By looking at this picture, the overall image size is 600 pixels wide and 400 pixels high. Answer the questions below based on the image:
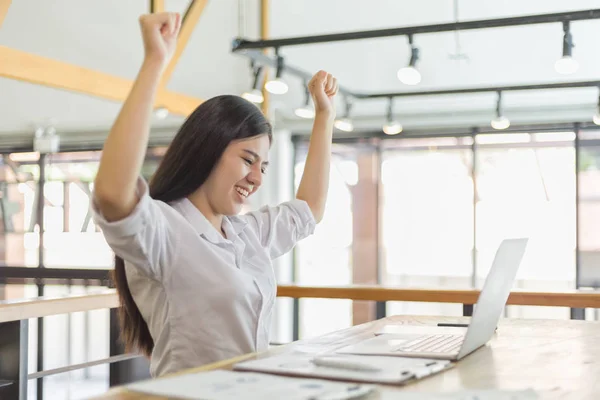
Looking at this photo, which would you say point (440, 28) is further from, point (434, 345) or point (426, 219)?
point (426, 219)

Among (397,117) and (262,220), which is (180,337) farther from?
(397,117)

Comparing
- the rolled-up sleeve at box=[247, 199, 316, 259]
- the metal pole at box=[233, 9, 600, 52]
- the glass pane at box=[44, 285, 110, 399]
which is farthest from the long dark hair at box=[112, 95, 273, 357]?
the glass pane at box=[44, 285, 110, 399]

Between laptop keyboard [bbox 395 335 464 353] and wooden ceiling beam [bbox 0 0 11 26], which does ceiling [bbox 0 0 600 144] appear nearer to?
wooden ceiling beam [bbox 0 0 11 26]

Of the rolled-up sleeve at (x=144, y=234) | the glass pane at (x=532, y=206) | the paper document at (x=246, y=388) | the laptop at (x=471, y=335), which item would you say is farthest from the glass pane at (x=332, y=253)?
the paper document at (x=246, y=388)

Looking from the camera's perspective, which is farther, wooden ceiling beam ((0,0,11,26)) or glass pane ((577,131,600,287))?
glass pane ((577,131,600,287))

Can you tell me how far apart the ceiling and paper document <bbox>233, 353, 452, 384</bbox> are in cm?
401

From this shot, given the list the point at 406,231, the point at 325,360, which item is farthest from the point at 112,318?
the point at 406,231

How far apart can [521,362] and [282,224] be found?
0.74m

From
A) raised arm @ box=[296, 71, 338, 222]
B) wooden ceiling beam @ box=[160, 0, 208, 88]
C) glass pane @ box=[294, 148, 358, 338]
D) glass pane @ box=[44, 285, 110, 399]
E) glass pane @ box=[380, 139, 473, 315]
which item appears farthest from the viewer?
glass pane @ box=[294, 148, 358, 338]

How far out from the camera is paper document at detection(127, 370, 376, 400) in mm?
1101

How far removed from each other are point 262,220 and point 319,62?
508 centimetres

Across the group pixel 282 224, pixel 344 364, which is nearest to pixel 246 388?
pixel 344 364

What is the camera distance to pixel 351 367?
1308mm

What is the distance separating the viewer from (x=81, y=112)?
539 centimetres
